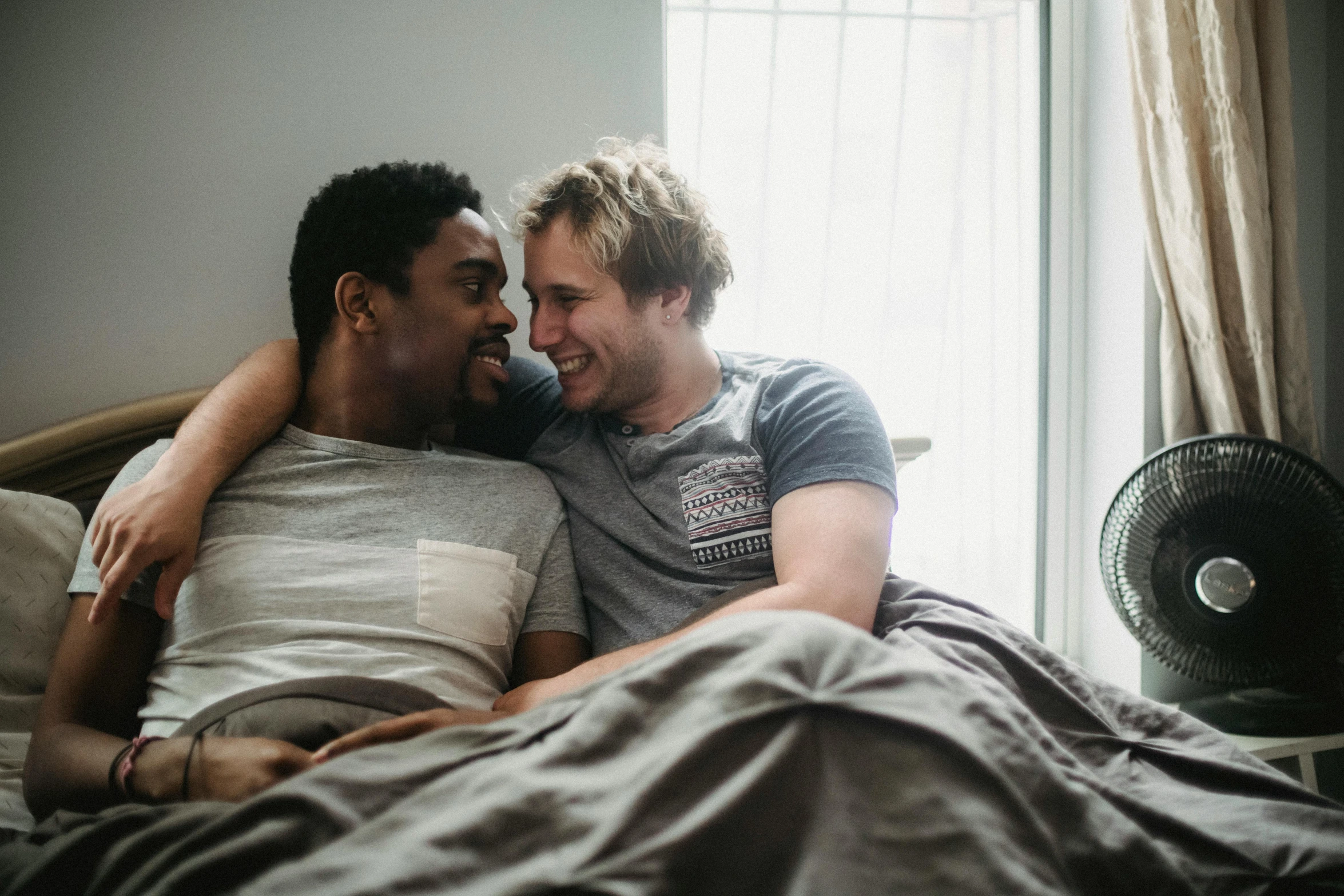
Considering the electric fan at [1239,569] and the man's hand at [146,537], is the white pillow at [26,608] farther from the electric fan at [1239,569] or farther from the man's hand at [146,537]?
the electric fan at [1239,569]

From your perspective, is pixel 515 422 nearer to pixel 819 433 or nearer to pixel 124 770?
pixel 819 433

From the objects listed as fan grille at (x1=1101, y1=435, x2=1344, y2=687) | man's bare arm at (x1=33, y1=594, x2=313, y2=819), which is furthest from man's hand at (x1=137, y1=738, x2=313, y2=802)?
fan grille at (x1=1101, y1=435, x2=1344, y2=687)

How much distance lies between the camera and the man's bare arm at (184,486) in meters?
0.94

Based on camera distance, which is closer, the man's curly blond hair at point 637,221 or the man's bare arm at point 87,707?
the man's bare arm at point 87,707

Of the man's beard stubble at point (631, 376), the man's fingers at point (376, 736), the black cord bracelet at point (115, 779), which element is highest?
the man's beard stubble at point (631, 376)

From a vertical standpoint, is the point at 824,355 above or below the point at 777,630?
above

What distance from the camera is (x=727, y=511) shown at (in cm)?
118

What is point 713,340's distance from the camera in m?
1.89

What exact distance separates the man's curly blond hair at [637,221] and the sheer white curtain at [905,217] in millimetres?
416

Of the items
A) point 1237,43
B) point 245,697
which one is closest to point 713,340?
point 1237,43

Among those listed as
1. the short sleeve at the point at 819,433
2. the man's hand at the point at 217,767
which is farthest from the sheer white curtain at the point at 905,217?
the man's hand at the point at 217,767

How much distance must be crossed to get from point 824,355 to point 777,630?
1.35 m

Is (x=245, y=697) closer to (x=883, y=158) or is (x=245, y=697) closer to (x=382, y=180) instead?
(x=382, y=180)

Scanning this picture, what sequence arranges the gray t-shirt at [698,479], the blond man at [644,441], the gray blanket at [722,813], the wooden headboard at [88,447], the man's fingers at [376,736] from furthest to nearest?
the wooden headboard at [88,447]
the gray t-shirt at [698,479]
the blond man at [644,441]
the man's fingers at [376,736]
the gray blanket at [722,813]
